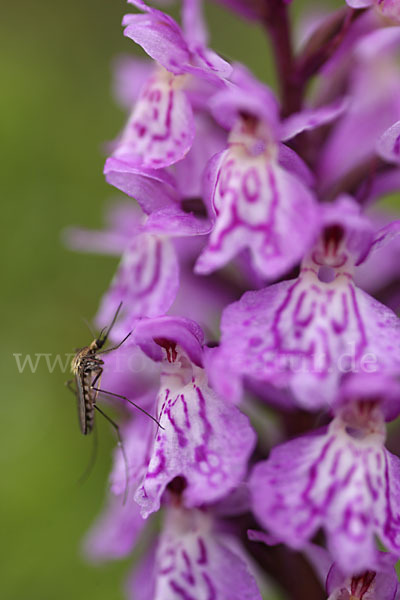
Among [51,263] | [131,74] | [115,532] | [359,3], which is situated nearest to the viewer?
[359,3]

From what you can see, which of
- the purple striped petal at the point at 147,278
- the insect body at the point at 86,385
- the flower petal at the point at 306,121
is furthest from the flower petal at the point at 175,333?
the flower petal at the point at 306,121

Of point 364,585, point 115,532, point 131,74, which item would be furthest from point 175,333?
point 131,74

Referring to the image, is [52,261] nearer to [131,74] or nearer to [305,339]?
[131,74]

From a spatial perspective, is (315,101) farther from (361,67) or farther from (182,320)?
(182,320)

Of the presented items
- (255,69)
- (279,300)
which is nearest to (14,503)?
(279,300)

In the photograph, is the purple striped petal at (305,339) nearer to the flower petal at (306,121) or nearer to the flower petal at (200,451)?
the flower petal at (200,451)

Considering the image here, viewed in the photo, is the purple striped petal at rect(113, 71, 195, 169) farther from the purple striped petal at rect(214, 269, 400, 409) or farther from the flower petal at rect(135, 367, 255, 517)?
the flower petal at rect(135, 367, 255, 517)
